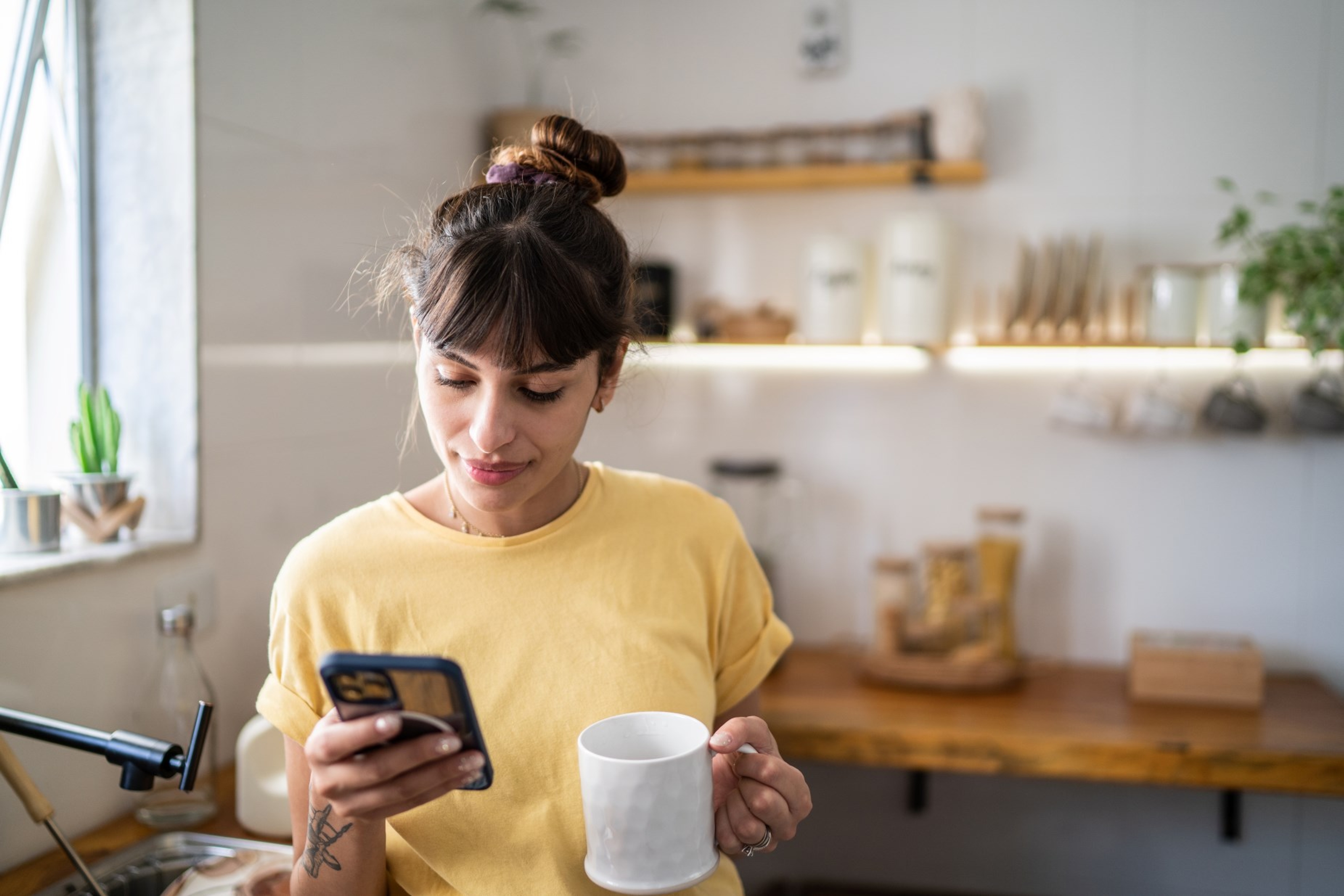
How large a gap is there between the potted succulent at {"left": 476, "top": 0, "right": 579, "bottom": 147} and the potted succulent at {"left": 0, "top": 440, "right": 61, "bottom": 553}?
129 centimetres

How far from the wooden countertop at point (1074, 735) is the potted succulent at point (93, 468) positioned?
43.3 inches

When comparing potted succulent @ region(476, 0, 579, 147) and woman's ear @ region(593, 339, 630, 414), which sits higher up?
potted succulent @ region(476, 0, 579, 147)

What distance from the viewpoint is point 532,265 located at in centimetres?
85

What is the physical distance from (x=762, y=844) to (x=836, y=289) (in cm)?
150

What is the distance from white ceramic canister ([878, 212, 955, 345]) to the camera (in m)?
2.08

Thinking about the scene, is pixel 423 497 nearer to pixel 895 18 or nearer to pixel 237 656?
pixel 237 656

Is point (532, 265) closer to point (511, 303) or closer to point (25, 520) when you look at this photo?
point (511, 303)

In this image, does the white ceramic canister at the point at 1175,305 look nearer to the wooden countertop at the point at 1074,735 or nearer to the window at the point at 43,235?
the wooden countertop at the point at 1074,735

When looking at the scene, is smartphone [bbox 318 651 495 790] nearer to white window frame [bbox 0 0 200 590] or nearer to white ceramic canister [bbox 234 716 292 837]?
white ceramic canister [bbox 234 716 292 837]

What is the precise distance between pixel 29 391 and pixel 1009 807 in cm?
205

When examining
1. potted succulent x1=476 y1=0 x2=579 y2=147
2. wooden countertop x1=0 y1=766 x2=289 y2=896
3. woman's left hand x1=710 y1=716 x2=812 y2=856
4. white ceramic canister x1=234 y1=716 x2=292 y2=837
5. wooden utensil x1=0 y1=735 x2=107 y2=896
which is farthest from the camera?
potted succulent x1=476 y1=0 x2=579 y2=147

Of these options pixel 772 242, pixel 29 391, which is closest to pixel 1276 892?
pixel 772 242

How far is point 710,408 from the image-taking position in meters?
2.41

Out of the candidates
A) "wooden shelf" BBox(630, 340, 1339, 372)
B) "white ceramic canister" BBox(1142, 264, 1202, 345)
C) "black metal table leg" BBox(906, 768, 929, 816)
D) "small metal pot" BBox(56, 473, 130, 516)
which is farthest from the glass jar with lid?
"small metal pot" BBox(56, 473, 130, 516)
